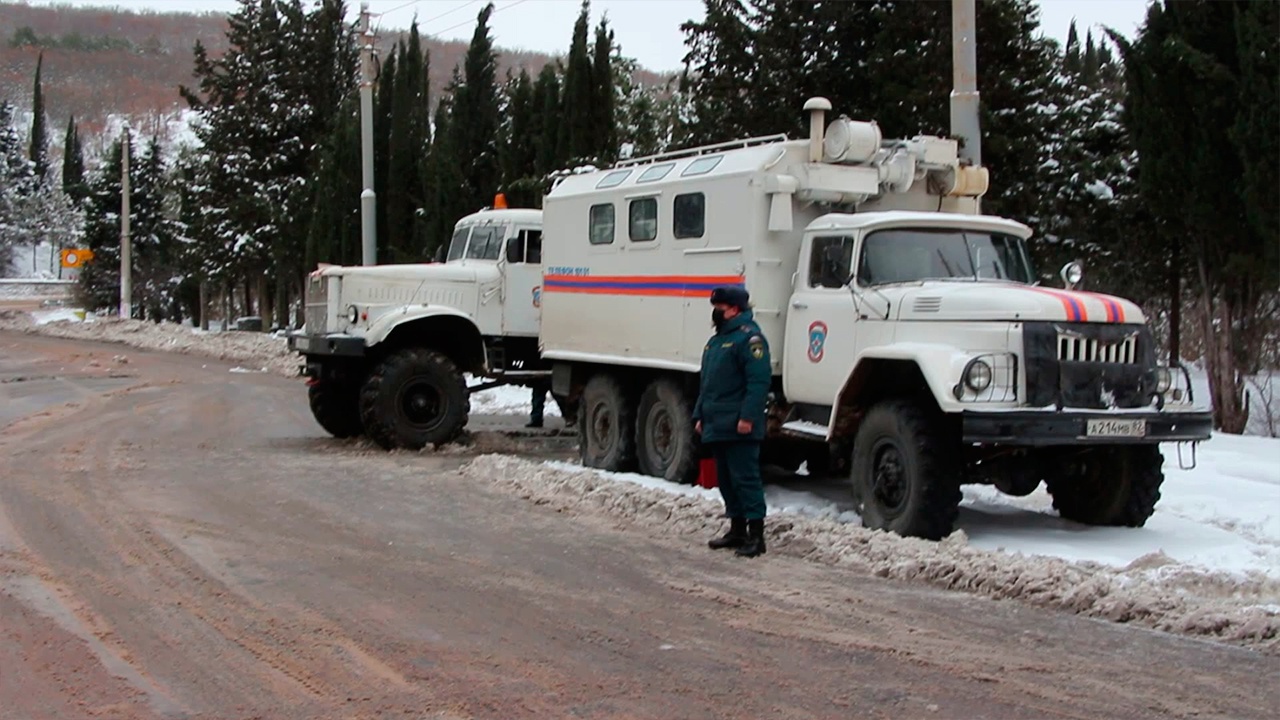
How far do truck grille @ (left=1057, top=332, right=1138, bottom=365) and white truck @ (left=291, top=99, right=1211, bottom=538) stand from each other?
0.02 meters

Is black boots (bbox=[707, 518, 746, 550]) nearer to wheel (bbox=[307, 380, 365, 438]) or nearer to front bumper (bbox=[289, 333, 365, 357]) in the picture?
front bumper (bbox=[289, 333, 365, 357])

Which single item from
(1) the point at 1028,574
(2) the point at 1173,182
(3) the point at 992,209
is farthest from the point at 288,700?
(3) the point at 992,209

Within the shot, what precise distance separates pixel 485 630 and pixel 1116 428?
15.2 feet

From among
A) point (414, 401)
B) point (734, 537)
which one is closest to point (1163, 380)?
point (734, 537)

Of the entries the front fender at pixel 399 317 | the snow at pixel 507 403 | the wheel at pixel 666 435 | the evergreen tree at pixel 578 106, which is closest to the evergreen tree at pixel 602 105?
the evergreen tree at pixel 578 106

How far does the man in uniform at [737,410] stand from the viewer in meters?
9.23

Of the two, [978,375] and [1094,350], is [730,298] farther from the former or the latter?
[1094,350]

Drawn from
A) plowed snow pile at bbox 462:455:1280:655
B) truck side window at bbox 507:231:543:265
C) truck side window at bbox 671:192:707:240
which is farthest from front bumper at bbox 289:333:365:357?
plowed snow pile at bbox 462:455:1280:655

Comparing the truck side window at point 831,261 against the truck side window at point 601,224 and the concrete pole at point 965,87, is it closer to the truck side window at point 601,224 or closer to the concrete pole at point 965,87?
the concrete pole at point 965,87

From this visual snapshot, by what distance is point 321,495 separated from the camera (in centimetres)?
1185

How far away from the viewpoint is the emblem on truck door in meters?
10.8

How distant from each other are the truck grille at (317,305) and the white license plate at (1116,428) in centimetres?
1002

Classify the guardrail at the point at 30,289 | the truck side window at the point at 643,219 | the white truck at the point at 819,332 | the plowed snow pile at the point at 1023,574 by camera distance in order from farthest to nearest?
the guardrail at the point at 30,289, the truck side window at the point at 643,219, the white truck at the point at 819,332, the plowed snow pile at the point at 1023,574

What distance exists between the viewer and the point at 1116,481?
33.6 ft
